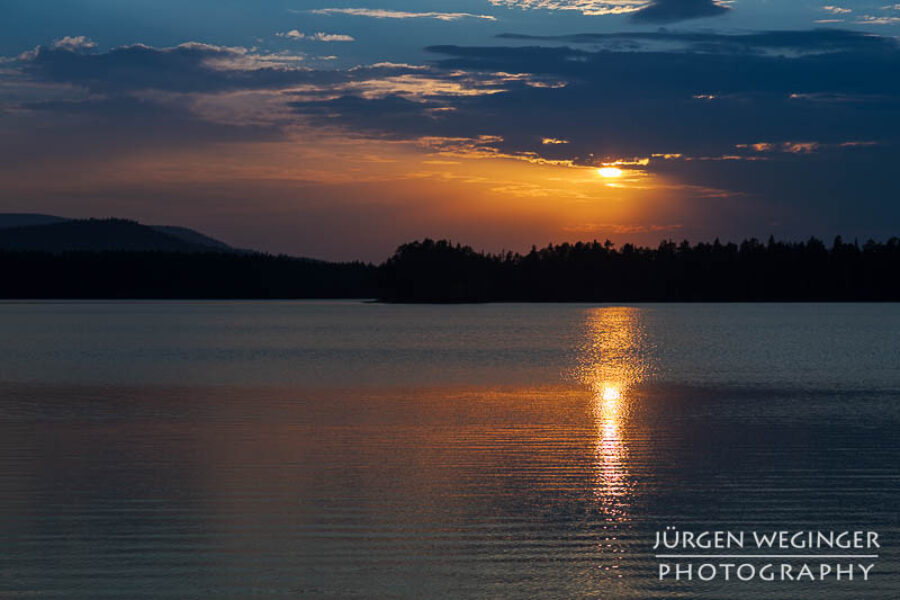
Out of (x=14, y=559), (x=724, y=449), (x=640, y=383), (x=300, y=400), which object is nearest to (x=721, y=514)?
(x=724, y=449)

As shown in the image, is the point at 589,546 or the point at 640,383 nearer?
the point at 589,546

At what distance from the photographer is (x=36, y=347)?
63.5 meters

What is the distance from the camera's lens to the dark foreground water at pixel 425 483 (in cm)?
1122

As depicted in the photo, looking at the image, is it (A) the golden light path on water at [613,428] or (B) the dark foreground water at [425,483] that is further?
(A) the golden light path on water at [613,428]

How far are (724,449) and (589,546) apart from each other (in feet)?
29.3

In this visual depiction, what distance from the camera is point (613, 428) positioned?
79.8 feet

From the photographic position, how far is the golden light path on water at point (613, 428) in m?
14.0

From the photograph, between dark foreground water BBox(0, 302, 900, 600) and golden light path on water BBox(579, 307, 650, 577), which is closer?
dark foreground water BBox(0, 302, 900, 600)

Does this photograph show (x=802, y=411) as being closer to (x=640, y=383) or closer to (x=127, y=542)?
(x=640, y=383)

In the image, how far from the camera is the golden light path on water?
14023mm

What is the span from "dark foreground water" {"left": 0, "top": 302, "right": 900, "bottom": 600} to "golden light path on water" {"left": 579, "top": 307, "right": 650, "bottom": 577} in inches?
3.8

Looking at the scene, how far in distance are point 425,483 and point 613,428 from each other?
347 inches

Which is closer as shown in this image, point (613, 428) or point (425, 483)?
point (425, 483)

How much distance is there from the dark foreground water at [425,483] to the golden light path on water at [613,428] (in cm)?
10
